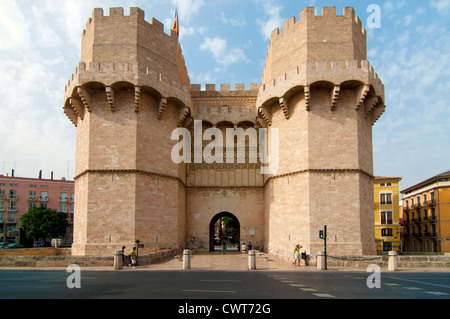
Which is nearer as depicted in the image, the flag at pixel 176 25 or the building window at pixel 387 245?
the flag at pixel 176 25

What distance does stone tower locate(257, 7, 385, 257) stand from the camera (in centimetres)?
2042

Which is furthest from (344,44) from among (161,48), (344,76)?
(161,48)

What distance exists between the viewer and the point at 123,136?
21578 mm

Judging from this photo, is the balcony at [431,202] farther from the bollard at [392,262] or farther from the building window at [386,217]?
the bollard at [392,262]

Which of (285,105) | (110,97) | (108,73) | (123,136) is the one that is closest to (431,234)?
(285,105)

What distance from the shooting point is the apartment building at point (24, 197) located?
5359 centimetres

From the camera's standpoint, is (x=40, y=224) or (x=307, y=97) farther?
(x=40, y=224)

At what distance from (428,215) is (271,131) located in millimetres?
26396

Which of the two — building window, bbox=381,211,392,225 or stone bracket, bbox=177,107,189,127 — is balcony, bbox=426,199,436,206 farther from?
stone bracket, bbox=177,107,189,127

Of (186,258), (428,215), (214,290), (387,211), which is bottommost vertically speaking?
(186,258)

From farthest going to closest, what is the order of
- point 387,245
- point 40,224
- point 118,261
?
1. point 40,224
2. point 387,245
3. point 118,261

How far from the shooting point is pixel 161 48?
2359cm

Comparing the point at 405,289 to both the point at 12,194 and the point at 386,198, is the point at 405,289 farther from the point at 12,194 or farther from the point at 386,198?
the point at 12,194

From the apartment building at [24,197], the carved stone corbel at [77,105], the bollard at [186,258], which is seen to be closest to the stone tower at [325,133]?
the bollard at [186,258]
